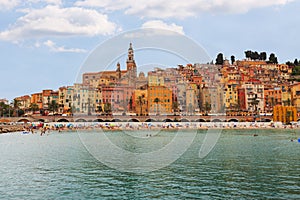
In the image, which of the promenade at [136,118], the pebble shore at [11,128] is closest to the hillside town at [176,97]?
the promenade at [136,118]

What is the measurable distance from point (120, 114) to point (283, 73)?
7108 centimetres

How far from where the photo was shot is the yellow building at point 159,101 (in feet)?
273

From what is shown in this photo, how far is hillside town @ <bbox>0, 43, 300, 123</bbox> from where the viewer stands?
259ft

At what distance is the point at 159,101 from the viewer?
85000 millimetres

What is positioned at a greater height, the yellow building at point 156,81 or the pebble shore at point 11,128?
the yellow building at point 156,81

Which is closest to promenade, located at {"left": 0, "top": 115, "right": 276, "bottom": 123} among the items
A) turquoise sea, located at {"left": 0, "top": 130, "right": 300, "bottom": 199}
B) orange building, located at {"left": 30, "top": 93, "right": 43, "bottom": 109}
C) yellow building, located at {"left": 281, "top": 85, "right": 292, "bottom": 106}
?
yellow building, located at {"left": 281, "top": 85, "right": 292, "bottom": 106}

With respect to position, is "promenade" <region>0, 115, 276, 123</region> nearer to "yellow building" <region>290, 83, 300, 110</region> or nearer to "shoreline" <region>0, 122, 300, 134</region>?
"shoreline" <region>0, 122, 300, 134</region>

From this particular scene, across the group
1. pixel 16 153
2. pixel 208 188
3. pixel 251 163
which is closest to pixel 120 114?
pixel 16 153

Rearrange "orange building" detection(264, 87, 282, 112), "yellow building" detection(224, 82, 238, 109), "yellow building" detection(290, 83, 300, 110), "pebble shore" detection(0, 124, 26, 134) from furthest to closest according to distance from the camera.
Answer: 1. "yellow building" detection(224, 82, 238, 109)
2. "orange building" detection(264, 87, 282, 112)
3. "yellow building" detection(290, 83, 300, 110)
4. "pebble shore" detection(0, 124, 26, 134)

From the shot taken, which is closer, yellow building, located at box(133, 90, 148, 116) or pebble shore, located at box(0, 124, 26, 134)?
pebble shore, located at box(0, 124, 26, 134)

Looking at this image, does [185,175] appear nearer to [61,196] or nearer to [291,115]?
[61,196]

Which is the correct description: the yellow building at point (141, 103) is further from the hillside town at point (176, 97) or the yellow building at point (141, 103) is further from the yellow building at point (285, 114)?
the yellow building at point (285, 114)

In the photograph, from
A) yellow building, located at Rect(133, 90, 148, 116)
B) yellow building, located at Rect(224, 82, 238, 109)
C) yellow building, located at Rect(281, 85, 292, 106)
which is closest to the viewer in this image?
yellow building, located at Rect(133, 90, 148, 116)

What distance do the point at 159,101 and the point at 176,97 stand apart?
12.6ft
